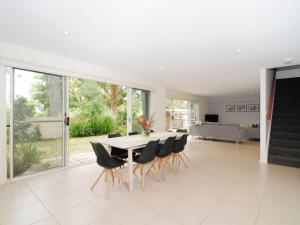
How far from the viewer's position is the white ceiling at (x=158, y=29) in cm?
192

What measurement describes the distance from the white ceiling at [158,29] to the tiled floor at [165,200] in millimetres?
2515

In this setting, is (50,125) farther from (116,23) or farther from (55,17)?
(116,23)

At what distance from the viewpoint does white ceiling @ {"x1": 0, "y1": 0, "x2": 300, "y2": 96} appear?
6.29ft

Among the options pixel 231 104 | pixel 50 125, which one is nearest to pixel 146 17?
pixel 50 125

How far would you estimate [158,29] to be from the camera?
244 centimetres

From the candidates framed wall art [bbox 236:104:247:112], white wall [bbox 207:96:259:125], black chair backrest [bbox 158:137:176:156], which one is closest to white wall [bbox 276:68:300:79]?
white wall [bbox 207:96:259:125]

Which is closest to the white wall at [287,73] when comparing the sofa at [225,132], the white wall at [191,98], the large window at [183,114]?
the sofa at [225,132]

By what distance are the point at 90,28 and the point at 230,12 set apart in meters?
1.91

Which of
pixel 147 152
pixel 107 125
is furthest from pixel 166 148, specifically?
pixel 107 125

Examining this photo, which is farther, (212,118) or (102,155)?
(212,118)

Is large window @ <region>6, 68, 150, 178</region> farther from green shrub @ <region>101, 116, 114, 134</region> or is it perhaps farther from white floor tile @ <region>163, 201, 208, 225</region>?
green shrub @ <region>101, 116, 114, 134</region>

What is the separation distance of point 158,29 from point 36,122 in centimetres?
305

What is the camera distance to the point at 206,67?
14.6 ft

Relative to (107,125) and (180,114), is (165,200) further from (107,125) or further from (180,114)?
(180,114)
